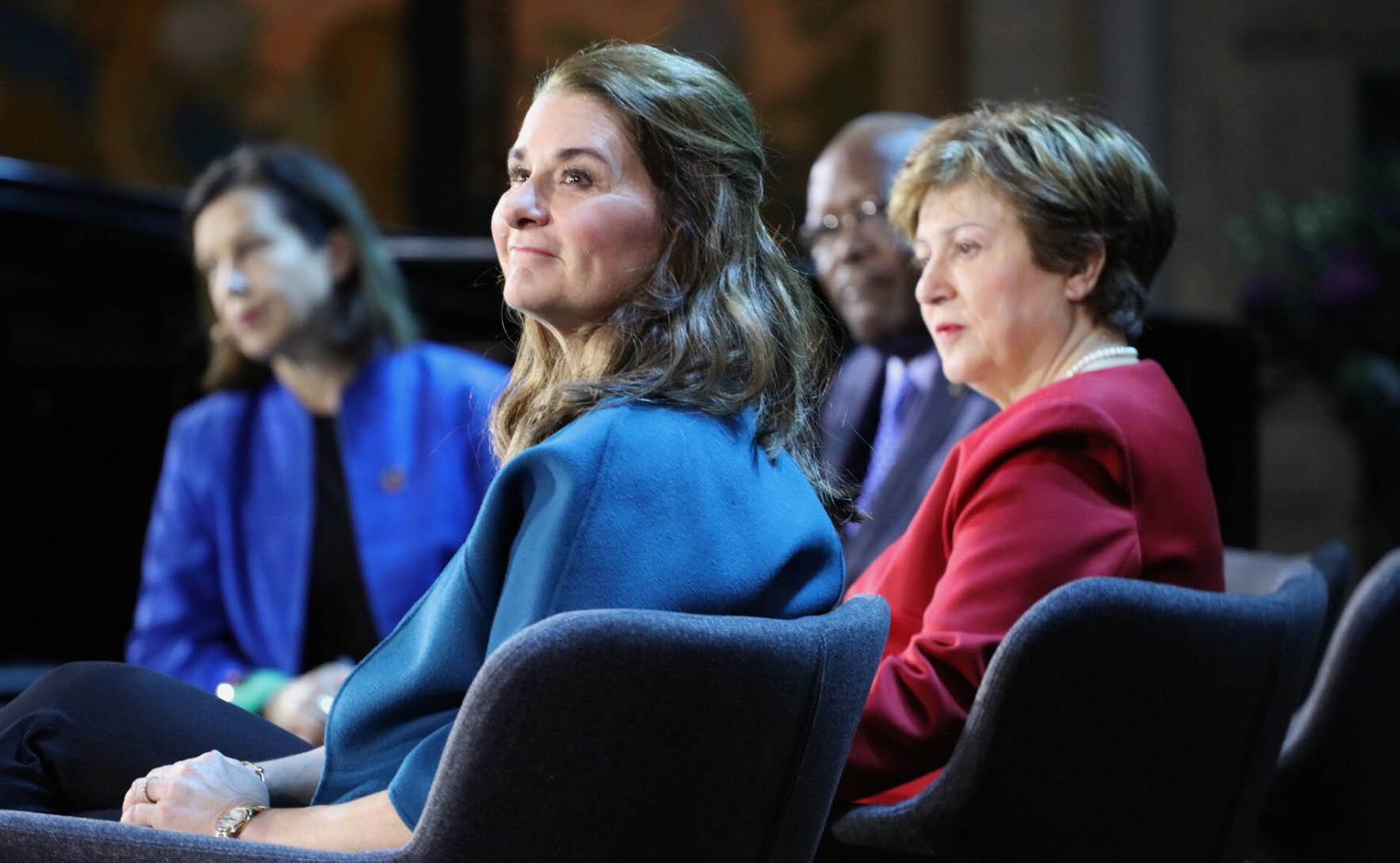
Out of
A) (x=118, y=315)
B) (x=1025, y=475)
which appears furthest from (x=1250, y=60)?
(x=1025, y=475)

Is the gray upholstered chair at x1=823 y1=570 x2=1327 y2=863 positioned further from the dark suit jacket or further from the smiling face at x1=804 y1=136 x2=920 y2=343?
the smiling face at x1=804 y1=136 x2=920 y2=343

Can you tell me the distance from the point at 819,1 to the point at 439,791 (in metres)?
6.10

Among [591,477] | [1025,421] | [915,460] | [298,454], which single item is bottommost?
[298,454]

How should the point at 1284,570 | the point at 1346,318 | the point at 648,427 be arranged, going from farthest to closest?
the point at 1346,318
the point at 1284,570
the point at 648,427

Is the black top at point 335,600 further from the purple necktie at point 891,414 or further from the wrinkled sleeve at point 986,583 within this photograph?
the wrinkled sleeve at point 986,583

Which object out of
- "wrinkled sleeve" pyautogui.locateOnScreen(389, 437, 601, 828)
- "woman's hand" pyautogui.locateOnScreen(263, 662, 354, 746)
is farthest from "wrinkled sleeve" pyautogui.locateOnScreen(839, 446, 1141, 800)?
"woman's hand" pyautogui.locateOnScreen(263, 662, 354, 746)

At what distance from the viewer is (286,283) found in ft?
10.6

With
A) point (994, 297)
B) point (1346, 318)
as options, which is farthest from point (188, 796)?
point (1346, 318)

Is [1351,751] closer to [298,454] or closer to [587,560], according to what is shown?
[587,560]

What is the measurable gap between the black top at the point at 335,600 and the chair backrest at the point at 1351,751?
1.63 meters

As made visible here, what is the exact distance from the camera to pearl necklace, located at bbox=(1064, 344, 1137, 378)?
2035 mm

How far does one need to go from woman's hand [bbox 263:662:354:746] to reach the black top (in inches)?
10.3

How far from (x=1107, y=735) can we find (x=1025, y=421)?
1.14ft

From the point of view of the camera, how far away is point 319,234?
10.9 feet
